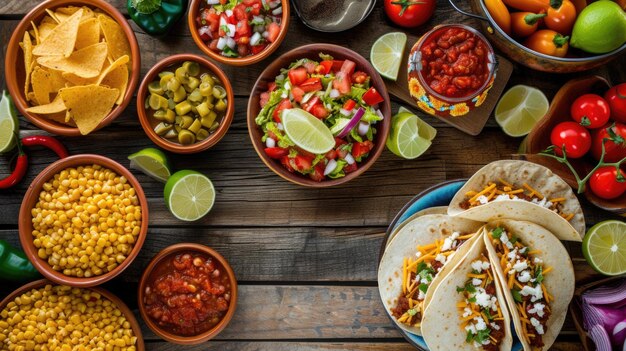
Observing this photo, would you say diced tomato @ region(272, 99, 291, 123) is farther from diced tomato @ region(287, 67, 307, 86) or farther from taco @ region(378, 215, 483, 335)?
taco @ region(378, 215, 483, 335)

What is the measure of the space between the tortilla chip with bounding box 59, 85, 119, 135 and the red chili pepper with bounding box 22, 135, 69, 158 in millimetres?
326

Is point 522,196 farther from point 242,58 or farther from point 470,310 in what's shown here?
point 242,58

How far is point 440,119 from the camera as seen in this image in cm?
332

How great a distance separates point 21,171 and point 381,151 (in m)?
1.79

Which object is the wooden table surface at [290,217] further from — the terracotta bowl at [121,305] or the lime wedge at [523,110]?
the terracotta bowl at [121,305]

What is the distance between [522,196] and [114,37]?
2.03 meters

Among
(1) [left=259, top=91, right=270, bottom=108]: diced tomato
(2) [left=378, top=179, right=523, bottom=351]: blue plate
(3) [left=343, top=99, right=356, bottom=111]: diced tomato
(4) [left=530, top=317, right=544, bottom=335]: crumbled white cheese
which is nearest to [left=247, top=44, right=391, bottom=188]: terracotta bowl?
(1) [left=259, top=91, right=270, bottom=108]: diced tomato

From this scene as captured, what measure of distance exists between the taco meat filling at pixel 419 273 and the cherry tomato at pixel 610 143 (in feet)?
2.66

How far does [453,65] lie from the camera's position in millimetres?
3061

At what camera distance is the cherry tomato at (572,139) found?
10.2 feet

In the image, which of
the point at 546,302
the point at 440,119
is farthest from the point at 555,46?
the point at 546,302

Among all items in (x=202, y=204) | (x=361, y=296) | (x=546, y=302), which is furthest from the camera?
(x=361, y=296)

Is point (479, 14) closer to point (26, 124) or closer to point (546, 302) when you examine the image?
point (546, 302)

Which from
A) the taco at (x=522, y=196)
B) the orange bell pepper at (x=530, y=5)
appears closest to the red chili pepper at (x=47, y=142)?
the taco at (x=522, y=196)
